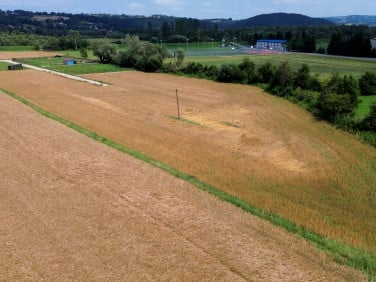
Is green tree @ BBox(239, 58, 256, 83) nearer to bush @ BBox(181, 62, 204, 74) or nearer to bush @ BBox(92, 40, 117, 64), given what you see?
bush @ BBox(181, 62, 204, 74)

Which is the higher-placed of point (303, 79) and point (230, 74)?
point (303, 79)

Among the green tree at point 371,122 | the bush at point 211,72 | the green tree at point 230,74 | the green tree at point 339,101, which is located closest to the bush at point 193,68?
the bush at point 211,72

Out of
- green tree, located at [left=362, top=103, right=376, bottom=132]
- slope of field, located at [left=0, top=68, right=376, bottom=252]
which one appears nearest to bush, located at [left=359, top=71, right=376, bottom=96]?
slope of field, located at [left=0, top=68, right=376, bottom=252]

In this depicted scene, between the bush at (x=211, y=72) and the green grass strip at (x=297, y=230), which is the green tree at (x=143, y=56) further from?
the green grass strip at (x=297, y=230)

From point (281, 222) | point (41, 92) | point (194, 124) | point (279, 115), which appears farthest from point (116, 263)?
point (41, 92)

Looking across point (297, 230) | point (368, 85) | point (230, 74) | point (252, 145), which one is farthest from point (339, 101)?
point (230, 74)

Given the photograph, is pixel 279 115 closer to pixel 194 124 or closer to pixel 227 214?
pixel 194 124

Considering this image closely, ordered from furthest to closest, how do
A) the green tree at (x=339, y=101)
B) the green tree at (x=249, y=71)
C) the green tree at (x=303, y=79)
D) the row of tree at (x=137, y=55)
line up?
1. the row of tree at (x=137, y=55)
2. the green tree at (x=249, y=71)
3. the green tree at (x=303, y=79)
4. the green tree at (x=339, y=101)

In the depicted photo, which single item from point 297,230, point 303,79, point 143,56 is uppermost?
point 143,56

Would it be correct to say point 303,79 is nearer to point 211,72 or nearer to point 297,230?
point 211,72
